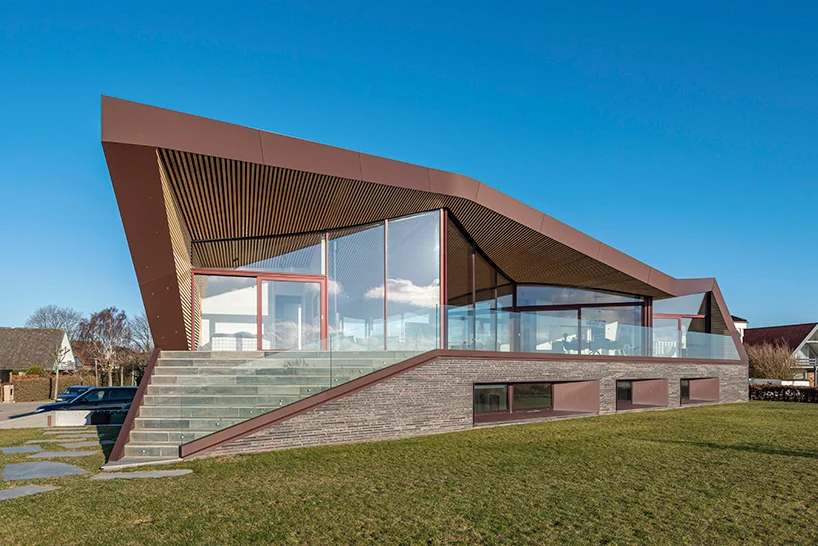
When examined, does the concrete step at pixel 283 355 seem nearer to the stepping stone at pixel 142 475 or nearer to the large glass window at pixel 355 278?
the large glass window at pixel 355 278

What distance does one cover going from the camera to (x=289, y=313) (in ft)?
56.6

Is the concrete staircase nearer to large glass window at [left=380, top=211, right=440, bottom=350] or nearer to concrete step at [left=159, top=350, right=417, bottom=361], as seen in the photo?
concrete step at [left=159, top=350, right=417, bottom=361]

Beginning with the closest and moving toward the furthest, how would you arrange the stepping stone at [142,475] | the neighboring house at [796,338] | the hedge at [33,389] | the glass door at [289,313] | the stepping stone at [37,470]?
the stepping stone at [142,475], the stepping stone at [37,470], the glass door at [289,313], the hedge at [33,389], the neighboring house at [796,338]

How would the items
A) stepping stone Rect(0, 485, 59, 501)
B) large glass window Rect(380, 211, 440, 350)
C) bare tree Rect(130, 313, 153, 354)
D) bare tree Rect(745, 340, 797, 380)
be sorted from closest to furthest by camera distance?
1. stepping stone Rect(0, 485, 59, 501)
2. large glass window Rect(380, 211, 440, 350)
3. bare tree Rect(745, 340, 797, 380)
4. bare tree Rect(130, 313, 153, 354)

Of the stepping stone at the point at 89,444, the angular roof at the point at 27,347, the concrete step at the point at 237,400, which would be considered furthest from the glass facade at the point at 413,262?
the angular roof at the point at 27,347

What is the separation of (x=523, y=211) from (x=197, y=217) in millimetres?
8089

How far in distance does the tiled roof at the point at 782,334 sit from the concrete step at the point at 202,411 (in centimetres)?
4614

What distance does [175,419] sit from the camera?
11422 mm

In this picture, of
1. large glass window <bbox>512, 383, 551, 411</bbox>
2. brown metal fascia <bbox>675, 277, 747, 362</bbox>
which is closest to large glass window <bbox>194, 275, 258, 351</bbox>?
large glass window <bbox>512, 383, 551, 411</bbox>

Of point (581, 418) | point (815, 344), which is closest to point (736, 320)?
point (815, 344)

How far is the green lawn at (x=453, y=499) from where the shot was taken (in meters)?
6.02

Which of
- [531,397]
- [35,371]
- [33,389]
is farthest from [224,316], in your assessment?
[35,371]

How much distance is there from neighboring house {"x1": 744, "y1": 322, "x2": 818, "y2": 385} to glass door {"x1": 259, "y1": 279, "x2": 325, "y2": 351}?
41.7 metres

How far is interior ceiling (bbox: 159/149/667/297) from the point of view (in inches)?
472
